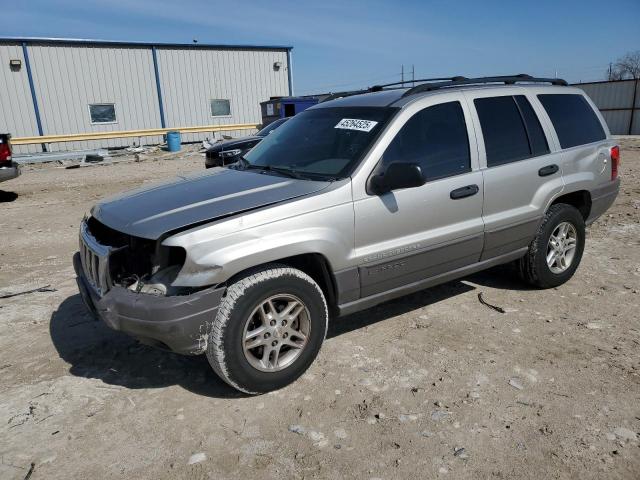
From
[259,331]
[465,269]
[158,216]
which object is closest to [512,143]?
[465,269]

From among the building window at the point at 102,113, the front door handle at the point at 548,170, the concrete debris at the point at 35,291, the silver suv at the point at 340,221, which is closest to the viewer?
the silver suv at the point at 340,221

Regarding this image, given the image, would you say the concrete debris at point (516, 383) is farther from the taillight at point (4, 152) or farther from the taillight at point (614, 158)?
the taillight at point (4, 152)

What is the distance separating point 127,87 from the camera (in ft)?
73.9

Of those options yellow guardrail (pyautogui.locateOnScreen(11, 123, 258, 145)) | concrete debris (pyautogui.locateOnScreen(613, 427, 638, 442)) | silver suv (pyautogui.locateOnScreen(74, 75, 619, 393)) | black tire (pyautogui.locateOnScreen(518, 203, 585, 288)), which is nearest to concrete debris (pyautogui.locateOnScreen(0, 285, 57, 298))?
silver suv (pyautogui.locateOnScreen(74, 75, 619, 393))

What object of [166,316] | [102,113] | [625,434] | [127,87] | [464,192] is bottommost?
[625,434]

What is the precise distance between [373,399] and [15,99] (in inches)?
895

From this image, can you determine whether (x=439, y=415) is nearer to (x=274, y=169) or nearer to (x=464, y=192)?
(x=464, y=192)

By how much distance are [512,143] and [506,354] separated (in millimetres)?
1742

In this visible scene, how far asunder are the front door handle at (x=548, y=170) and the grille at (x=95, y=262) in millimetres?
3458

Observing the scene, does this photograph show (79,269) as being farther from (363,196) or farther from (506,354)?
(506,354)

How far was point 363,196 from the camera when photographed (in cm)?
330

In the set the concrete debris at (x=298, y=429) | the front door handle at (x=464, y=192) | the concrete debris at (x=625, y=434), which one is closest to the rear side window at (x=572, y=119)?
the front door handle at (x=464, y=192)

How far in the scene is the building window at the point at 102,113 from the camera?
72.3 ft

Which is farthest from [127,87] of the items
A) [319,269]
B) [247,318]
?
[247,318]
